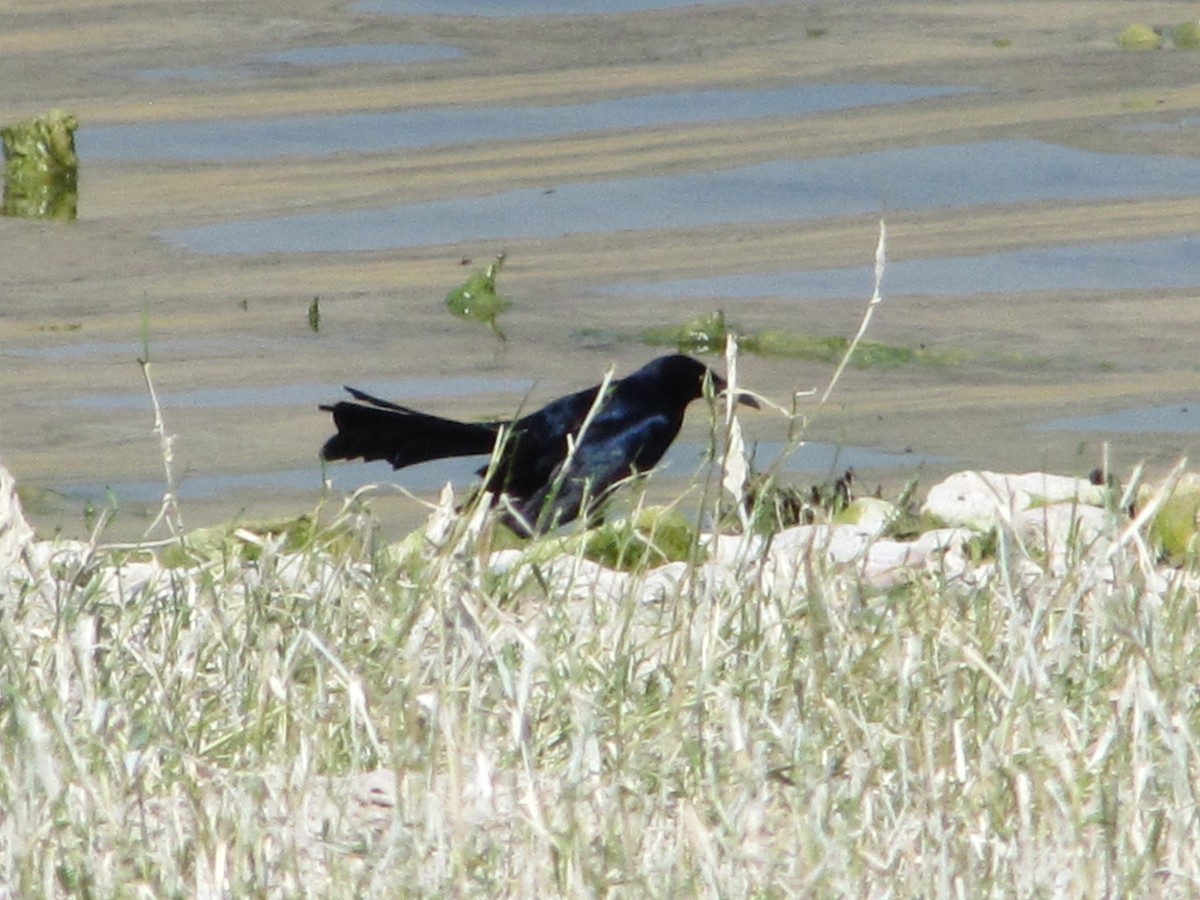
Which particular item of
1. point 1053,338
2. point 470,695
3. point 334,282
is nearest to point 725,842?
point 470,695

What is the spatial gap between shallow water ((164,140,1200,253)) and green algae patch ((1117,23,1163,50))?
1.80 meters

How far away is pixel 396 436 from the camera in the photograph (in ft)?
18.4

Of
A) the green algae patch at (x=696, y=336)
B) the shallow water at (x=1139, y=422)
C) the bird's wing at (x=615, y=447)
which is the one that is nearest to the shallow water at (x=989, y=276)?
the green algae patch at (x=696, y=336)

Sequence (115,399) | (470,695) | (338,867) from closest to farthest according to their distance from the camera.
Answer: (338,867)
(470,695)
(115,399)

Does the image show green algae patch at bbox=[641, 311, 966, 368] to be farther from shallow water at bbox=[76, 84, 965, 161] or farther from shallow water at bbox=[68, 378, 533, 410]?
shallow water at bbox=[76, 84, 965, 161]

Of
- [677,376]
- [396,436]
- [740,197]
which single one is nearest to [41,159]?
[740,197]

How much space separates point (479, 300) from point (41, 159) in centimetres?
266

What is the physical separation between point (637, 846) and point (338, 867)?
312mm

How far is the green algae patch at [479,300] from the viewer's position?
8.09m

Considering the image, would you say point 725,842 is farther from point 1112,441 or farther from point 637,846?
point 1112,441

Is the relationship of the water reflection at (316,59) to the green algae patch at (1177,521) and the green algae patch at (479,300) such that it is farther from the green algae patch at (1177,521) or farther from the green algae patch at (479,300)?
the green algae patch at (1177,521)

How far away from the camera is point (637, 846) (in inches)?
99.7

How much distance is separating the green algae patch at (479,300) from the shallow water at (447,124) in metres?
2.49

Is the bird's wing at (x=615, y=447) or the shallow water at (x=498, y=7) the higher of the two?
the shallow water at (x=498, y=7)
